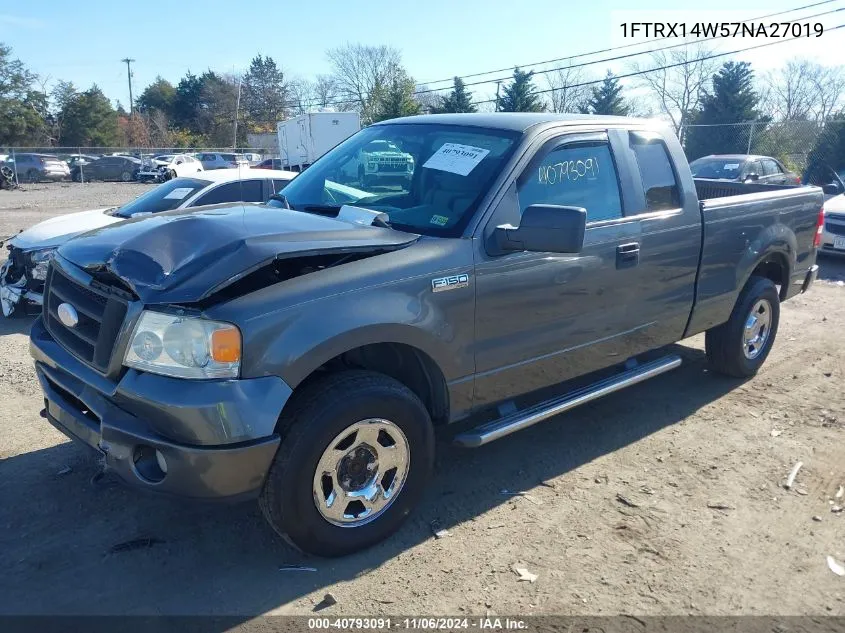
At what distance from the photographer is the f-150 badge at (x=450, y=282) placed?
326cm

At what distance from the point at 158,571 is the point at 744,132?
29077mm

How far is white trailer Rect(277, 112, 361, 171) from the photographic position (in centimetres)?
2792

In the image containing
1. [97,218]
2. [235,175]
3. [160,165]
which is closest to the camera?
[97,218]

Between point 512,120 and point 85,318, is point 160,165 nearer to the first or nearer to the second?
point 512,120

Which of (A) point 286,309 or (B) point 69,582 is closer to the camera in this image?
(A) point 286,309

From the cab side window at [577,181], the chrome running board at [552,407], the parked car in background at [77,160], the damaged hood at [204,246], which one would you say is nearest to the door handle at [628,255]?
the cab side window at [577,181]

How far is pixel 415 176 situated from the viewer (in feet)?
12.9

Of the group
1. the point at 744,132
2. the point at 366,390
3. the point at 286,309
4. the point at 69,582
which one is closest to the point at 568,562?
the point at 366,390

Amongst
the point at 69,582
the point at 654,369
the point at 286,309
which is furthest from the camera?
the point at 654,369

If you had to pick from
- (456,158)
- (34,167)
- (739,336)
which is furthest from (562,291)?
(34,167)

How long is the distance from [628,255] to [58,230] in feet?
20.2

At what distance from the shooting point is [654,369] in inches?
184

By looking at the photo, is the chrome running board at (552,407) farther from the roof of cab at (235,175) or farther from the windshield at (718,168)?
the windshield at (718,168)

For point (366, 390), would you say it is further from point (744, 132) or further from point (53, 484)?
point (744, 132)
